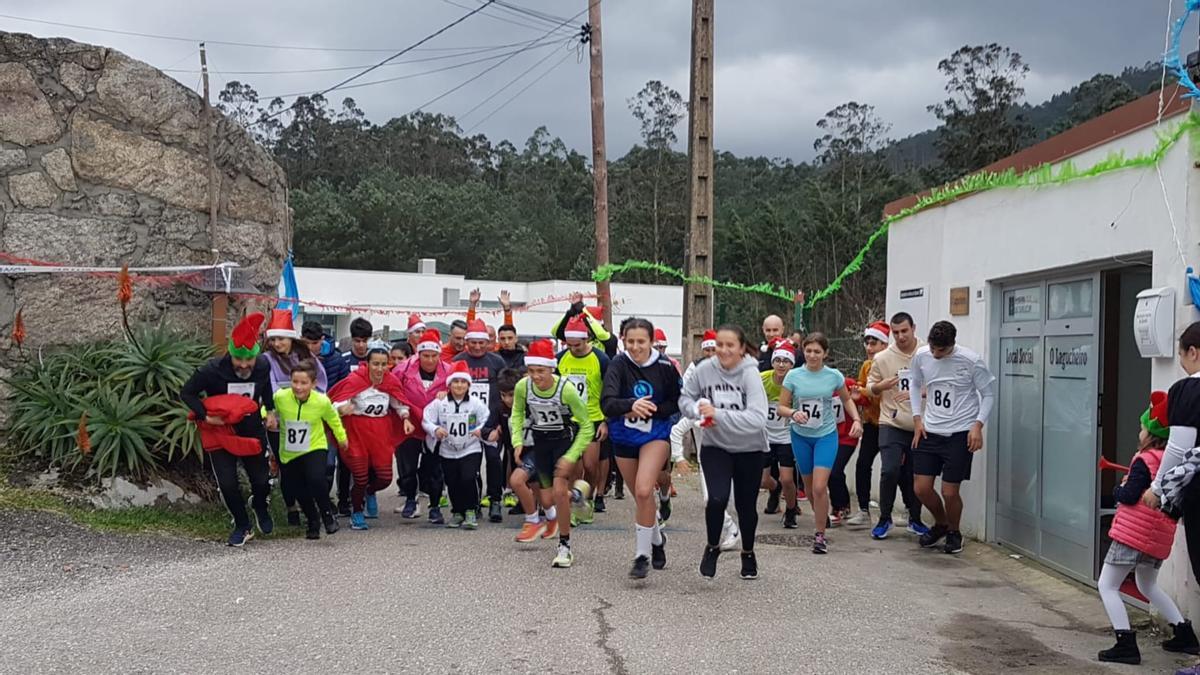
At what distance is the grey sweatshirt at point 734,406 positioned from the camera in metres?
7.30

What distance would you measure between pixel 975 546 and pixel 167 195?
8109 millimetres

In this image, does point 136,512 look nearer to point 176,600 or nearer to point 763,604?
point 176,600

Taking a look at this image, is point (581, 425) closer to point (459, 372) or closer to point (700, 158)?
point (459, 372)

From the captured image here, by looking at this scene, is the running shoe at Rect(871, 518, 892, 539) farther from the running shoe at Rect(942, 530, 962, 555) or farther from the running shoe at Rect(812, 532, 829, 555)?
the running shoe at Rect(812, 532, 829, 555)

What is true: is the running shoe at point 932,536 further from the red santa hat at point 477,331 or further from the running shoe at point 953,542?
the red santa hat at point 477,331

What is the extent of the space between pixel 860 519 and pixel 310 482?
5234mm

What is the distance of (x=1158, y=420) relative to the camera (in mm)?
5902

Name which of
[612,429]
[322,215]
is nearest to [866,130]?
[322,215]

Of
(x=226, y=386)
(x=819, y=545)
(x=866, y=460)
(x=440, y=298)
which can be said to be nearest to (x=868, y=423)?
(x=866, y=460)

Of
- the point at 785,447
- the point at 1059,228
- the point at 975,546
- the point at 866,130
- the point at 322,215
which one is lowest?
the point at 975,546

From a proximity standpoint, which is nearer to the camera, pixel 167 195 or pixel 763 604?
pixel 763 604

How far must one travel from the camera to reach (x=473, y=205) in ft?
229

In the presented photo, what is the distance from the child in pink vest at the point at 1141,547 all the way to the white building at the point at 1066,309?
1.68 ft

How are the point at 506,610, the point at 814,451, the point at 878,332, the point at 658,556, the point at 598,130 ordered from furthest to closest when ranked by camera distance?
1. the point at 598,130
2. the point at 878,332
3. the point at 814,451
4. the point at 658,556
5. the point at 506,610
